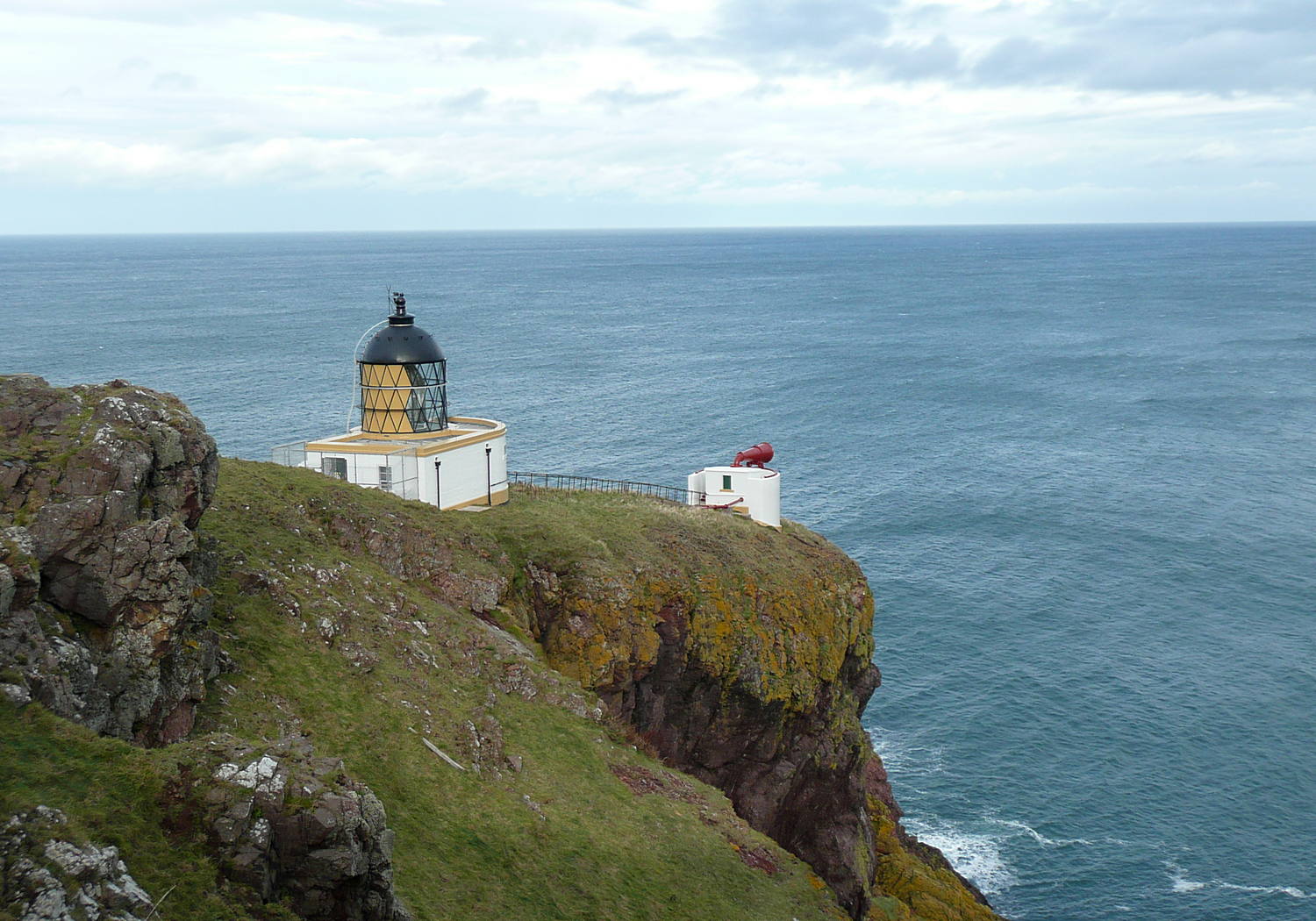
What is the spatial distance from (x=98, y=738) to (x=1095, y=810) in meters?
45.1

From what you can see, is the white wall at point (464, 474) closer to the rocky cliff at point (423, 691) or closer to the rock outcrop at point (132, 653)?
the rocky cliff at point (423, 691)

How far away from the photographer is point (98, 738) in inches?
643

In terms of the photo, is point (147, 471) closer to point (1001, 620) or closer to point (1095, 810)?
point (1095, 810)

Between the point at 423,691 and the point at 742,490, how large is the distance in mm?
25597

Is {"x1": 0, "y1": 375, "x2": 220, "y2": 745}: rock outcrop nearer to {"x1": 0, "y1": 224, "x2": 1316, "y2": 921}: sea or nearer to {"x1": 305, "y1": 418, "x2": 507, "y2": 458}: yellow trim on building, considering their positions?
{"x1": 305, "y1": 418, "x2": 507, "y2": 458}: yellow trim on building

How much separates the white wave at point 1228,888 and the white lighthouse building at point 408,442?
31.6 meters

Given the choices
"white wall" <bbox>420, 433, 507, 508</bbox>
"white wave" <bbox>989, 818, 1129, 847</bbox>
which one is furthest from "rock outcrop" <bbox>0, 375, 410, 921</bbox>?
"white wave" <bbox>989, 818, 1129, 847</bbox>

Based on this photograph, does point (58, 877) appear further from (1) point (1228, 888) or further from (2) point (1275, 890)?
(2) point (1275, 890)

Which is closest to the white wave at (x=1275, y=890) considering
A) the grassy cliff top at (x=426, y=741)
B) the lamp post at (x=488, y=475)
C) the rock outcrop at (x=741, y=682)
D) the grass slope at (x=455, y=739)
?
the rock outcrop at (x=741, y=682)

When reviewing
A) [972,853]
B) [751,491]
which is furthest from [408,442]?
[972,853]

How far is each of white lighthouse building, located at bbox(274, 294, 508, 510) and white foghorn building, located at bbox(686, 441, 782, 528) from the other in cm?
1021

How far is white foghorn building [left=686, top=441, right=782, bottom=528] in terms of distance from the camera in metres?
49.9

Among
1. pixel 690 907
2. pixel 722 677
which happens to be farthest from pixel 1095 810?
pixel 690 907

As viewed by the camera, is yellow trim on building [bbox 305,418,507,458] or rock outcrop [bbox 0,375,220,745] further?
yellow trim on building [bbox 305,418,507,458]
